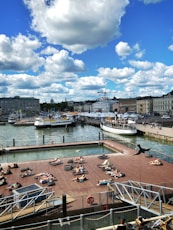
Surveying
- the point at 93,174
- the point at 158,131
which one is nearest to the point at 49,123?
the point at 158,131

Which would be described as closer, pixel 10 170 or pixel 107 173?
pixel 107 173

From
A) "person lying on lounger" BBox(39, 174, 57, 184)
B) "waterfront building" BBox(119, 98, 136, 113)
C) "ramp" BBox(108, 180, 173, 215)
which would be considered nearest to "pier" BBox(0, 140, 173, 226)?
"person lying on lounger" BBox(39, 174, 57, 184)

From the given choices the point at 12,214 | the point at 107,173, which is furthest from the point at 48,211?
the point at 107,173

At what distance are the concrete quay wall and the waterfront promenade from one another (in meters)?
23.2

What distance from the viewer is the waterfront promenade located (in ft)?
60.1

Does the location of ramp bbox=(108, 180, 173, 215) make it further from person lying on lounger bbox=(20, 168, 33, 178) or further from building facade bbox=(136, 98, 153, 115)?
building facade bbox=(136, 98, 153, 115)

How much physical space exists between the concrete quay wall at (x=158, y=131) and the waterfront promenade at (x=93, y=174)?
23171mm

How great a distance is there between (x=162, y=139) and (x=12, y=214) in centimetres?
4347

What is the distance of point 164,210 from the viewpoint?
1289 cm

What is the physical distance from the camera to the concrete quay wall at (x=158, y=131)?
51.2 m

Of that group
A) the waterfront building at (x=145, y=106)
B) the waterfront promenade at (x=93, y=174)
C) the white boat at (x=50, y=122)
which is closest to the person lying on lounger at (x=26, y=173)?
the waterfront promenade at (x=93, y=174)

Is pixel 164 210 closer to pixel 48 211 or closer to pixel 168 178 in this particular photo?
pixel 48 211

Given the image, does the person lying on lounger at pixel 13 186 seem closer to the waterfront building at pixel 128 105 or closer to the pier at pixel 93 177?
the pier at pixel 93 177

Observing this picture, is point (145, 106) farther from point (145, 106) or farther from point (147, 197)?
point (147, 197)
